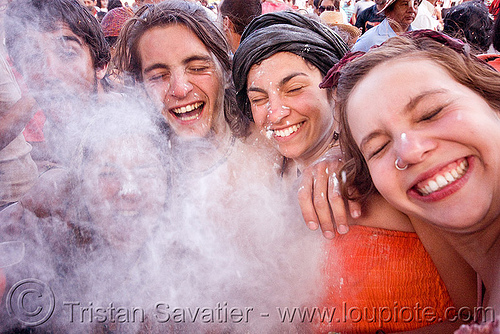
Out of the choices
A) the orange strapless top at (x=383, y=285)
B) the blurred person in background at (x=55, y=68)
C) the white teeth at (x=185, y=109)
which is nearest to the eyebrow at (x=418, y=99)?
the orange strapless top at (x=383, y=285)

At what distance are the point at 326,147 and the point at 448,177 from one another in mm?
886

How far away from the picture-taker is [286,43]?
6.14ft

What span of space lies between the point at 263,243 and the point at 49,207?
3.27ft

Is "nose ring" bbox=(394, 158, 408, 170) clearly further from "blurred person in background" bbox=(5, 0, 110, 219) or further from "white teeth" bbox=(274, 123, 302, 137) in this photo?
"blurred person in background" bbox=(5, 0, 110, 219)

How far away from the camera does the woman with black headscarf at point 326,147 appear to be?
1.49 metres

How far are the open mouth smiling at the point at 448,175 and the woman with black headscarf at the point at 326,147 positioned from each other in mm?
376

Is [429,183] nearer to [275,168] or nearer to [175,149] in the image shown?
[275,168]

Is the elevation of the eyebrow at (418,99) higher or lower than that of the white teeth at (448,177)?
higher

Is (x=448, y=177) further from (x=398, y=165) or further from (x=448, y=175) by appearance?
(x=398, y=165)

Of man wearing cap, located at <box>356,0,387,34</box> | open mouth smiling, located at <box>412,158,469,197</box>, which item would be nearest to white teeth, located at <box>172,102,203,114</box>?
open mouth smiling, located at <box>412,158,469,197</box>

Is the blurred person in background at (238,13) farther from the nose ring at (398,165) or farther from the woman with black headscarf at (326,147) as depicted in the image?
the nose ring at (398,165)

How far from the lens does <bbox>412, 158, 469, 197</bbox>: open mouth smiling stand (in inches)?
46.4

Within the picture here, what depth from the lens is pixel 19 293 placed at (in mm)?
1465

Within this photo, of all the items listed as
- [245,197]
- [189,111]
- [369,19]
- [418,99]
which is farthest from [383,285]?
[369,19]
